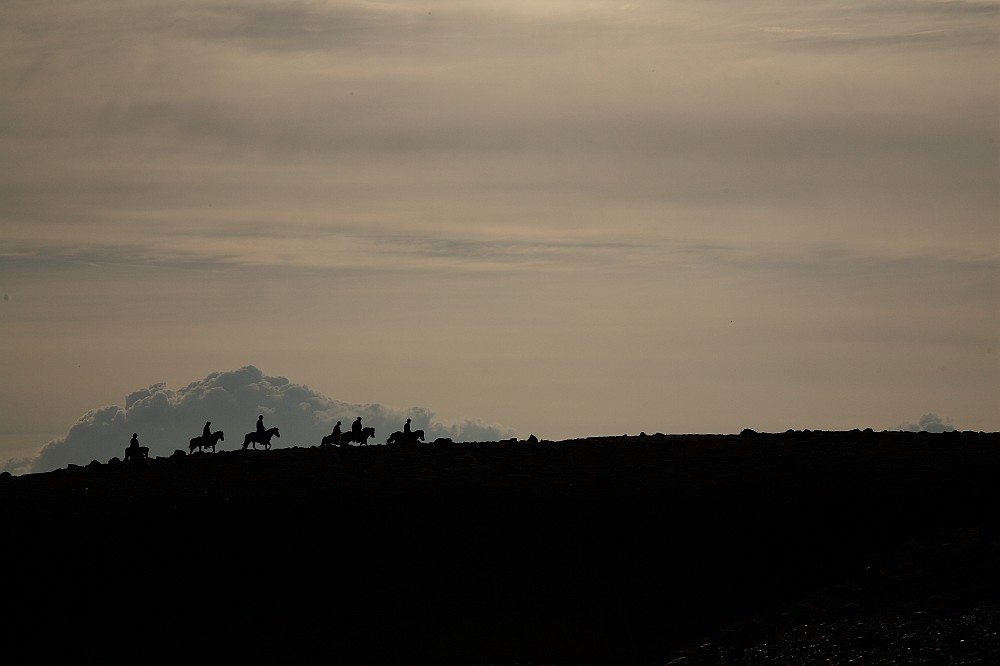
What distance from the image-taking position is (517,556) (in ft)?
193

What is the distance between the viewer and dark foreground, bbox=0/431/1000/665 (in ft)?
167

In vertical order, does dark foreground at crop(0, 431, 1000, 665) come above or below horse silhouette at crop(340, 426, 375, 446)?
below

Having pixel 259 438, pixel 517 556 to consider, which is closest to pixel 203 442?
pixel 259 438

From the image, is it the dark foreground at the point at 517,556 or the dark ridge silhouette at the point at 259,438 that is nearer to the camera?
the dark foreground at the point at 517,556

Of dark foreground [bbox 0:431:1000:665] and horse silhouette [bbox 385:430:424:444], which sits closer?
dark foreground [bbox 0:431:1000:665]

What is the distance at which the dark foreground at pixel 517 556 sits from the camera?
5075 cm

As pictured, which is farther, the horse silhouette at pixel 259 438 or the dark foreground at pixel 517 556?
the horse silhouette at pixel 259 438

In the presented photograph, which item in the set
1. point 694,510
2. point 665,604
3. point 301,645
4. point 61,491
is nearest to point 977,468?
point 694,510

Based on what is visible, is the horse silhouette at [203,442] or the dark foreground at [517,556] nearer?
the dark foreground at [517,556]

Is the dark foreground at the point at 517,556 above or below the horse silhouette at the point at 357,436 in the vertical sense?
below

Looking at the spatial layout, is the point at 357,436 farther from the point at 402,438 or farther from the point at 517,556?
the point at 517,556

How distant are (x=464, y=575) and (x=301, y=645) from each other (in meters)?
8.66

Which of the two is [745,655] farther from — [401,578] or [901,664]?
[401,578]

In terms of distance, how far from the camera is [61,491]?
217 feet
